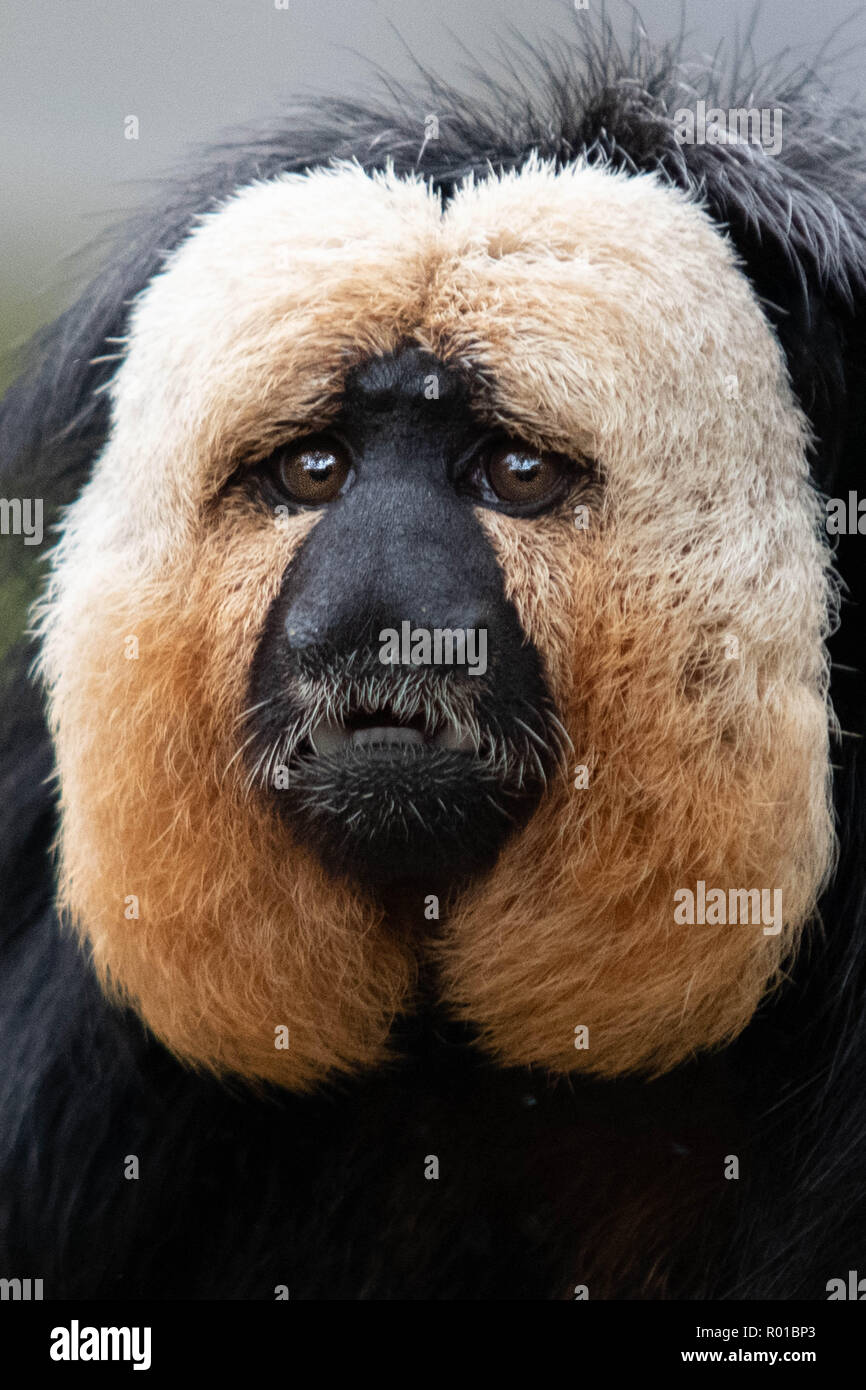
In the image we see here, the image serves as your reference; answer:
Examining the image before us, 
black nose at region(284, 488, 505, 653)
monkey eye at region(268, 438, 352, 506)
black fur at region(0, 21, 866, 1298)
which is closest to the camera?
black nose at region(284, 488, 505, 653)

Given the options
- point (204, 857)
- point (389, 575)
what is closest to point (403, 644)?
point (389, 575)

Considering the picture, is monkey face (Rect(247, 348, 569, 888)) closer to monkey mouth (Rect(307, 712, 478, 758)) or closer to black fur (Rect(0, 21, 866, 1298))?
monkey mouth (Rect(307, 712, 478, 758))

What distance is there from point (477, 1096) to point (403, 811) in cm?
55

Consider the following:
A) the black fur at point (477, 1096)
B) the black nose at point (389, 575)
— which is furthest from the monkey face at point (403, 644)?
the black fur at point (477, 1096)

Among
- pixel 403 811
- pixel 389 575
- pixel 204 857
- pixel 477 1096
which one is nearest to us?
pixel 389 575

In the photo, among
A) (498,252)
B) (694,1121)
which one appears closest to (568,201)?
(498,252)

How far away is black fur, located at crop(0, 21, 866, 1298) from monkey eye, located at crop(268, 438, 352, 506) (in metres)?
0.37

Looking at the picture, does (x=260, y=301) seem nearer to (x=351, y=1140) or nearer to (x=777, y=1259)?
(x=351, y=1140)

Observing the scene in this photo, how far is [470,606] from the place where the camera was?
1641mm

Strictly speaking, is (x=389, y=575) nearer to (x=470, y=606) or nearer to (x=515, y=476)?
(x=470, y=606)

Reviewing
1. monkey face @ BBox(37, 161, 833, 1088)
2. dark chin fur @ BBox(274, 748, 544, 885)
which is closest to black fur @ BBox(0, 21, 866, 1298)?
monkey face @ BBox(37, 161, 833, 1088)

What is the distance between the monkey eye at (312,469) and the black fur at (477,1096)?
1.20 feet

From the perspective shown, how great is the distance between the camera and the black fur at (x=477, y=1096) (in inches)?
73.2

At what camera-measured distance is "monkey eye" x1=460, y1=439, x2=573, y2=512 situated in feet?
5.65
